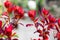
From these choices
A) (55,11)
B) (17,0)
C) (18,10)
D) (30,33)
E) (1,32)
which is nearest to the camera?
(1,32)

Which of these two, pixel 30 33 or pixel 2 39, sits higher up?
pixel 2 39

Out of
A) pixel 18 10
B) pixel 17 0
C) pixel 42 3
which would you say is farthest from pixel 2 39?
pixel 42 3

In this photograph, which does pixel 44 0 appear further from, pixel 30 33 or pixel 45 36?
pixel 45 36

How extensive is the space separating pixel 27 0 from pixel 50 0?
0.33 meters

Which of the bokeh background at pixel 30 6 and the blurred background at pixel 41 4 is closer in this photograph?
the bokeh background at pixel 30 6

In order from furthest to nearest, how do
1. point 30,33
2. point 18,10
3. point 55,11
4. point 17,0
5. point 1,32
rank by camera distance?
1. point 55,11
2. point 17,0
3. point 30,33
4. point 18,10
5. point 1,32

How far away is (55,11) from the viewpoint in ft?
6.70

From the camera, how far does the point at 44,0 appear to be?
198cm

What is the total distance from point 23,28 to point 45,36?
704 mm

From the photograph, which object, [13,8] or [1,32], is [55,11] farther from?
[1,32]

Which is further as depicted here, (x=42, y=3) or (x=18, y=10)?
(x=42, y=3)

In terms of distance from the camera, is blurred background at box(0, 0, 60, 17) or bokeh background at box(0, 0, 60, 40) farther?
→ blurred background at box(0, 0, 60, 17)

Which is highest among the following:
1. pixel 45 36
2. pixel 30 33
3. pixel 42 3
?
pixel 42 3

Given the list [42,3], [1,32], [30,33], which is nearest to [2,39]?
[1,32]
